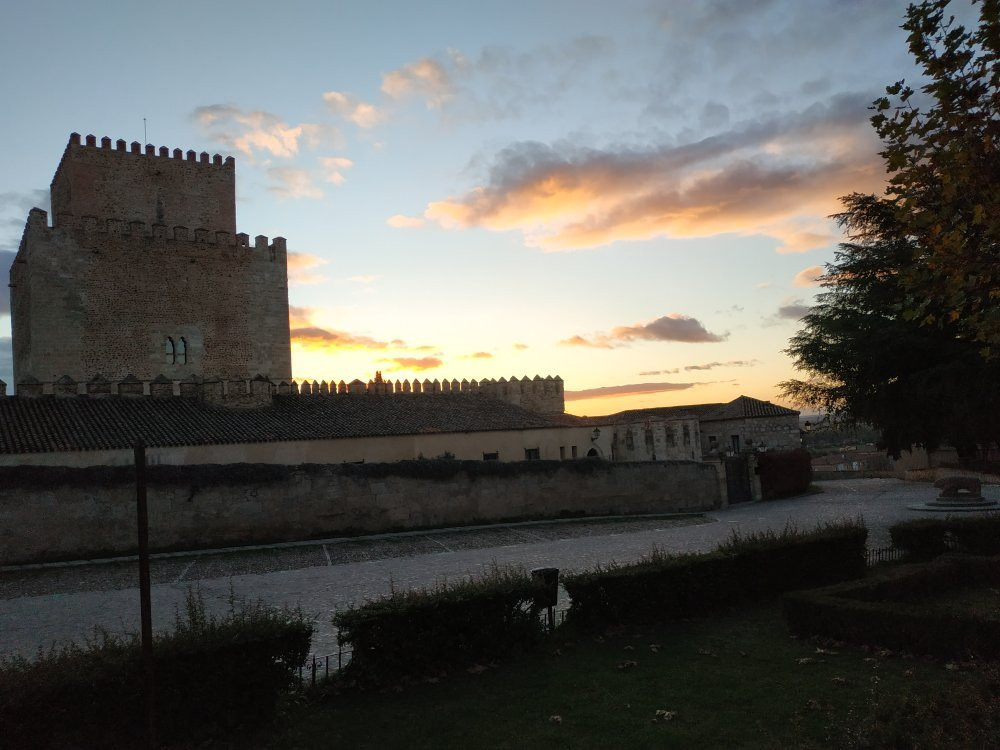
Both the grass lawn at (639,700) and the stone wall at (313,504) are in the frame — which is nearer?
the grass lawn at (639,700)

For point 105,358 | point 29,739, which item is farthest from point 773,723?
point 105,358

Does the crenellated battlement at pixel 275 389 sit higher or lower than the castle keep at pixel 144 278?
lower

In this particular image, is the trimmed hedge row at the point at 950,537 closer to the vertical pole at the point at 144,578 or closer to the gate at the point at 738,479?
the vertical pole at the point at 144,578

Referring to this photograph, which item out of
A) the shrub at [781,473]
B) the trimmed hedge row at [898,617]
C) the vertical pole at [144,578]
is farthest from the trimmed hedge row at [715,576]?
the shrub at [781,473]

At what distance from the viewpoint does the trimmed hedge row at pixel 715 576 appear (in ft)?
33.6

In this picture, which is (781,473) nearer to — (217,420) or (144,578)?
(217,420)

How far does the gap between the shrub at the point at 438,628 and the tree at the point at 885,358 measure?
38.4 ft

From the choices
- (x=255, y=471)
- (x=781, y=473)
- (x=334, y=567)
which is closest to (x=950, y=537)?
(x=334, y=567)

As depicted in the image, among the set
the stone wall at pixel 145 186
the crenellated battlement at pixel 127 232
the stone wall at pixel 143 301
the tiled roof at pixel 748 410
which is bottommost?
the tiled roof at pixel 748 410

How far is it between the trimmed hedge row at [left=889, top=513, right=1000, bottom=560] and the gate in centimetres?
1594

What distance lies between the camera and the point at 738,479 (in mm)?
31281

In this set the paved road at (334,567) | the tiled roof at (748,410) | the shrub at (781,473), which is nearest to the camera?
the paved road at (334,567)

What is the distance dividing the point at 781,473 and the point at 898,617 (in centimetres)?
2463

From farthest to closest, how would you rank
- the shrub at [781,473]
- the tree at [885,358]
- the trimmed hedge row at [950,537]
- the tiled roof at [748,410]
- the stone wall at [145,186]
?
1. the tiled roof at [748,410]
2. the stone wall at [145,186]
3. the shrub at [781,473]
4. the tree at [885,358]
5. the trimmed hedge row at [950,537]
